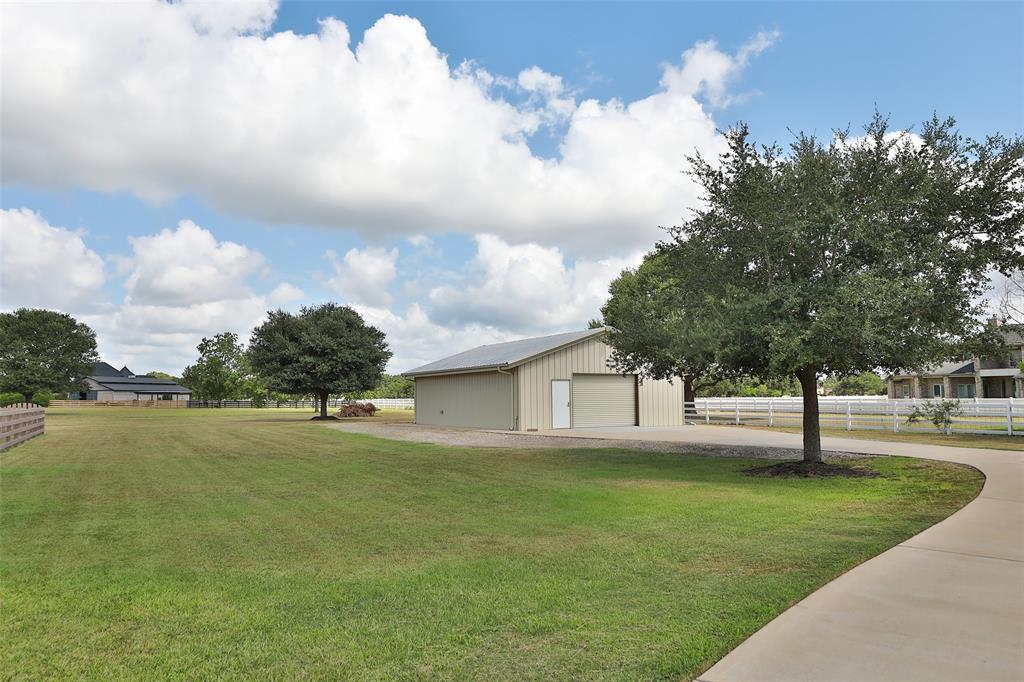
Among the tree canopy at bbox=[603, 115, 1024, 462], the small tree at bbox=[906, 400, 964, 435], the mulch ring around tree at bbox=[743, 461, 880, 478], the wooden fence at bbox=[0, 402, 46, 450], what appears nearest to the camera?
the tree canopy at bbox=[603, 115, 1024, 462]

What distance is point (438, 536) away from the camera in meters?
6.65

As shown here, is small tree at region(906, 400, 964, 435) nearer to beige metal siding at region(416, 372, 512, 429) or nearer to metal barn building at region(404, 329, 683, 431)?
metal barn building at region(404, 329, 683, 431)

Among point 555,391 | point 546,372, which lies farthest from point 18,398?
point 555,391

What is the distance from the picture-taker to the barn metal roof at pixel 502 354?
1029 inches

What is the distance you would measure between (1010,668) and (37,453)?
64.5 feet

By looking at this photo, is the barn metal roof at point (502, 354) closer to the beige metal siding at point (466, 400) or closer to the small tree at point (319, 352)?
the beige metal siding at point (466, 400)

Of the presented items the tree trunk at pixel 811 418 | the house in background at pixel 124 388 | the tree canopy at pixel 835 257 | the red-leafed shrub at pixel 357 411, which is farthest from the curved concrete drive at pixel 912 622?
the house in background at pixel 124 388

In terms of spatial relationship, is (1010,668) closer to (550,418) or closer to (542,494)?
(542,494)

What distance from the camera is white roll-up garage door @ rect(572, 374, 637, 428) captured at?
2698cm

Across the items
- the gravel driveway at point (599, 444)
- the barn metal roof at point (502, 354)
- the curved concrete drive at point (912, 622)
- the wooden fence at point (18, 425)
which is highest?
the barn metal roof at point (502, 354)

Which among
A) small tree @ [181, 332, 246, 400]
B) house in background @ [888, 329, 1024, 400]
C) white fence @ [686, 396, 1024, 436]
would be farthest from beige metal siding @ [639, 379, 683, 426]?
small tree @ [181, 332, 246, 400]

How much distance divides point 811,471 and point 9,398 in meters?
62.2

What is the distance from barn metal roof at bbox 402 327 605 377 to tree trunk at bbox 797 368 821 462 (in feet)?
34.0

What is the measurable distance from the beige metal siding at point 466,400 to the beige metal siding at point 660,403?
247 inches
